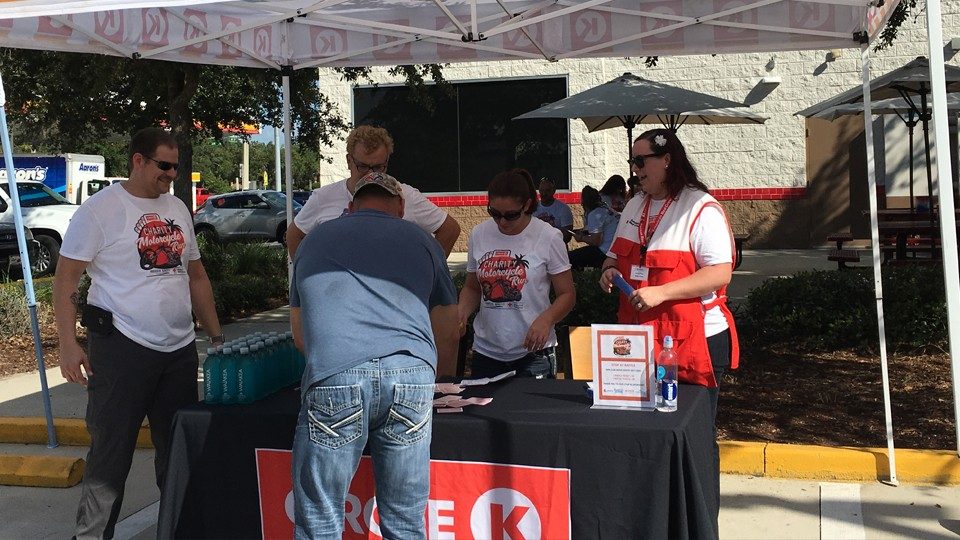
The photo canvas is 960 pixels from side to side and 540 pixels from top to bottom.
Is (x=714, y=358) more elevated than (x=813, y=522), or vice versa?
(x=714, y=358)

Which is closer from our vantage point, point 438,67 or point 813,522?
point 813,522

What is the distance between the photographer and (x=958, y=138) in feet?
57.8

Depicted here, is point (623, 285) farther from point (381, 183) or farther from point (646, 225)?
point (381, 183)

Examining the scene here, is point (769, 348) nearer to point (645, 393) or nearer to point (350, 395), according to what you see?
point (645, 393)

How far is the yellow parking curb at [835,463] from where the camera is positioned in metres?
5.28

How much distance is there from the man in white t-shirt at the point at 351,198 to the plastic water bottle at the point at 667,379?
1316mm

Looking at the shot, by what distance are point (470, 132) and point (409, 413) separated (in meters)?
17.1

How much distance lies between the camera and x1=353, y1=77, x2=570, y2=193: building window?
19.5 m

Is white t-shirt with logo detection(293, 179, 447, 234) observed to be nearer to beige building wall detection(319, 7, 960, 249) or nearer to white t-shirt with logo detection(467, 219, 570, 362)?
white t-shirt with logo detection(467, 219, 570, 362)

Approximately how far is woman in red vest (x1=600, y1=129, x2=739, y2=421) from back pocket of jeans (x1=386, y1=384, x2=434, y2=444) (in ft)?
3.51

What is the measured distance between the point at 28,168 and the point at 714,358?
2952 cm

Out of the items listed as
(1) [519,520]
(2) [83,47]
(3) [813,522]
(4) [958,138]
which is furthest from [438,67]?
(4) [958,138]

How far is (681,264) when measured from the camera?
3879mm

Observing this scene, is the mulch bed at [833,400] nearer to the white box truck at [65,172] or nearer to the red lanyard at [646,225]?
the red lanyard at [646,225]
